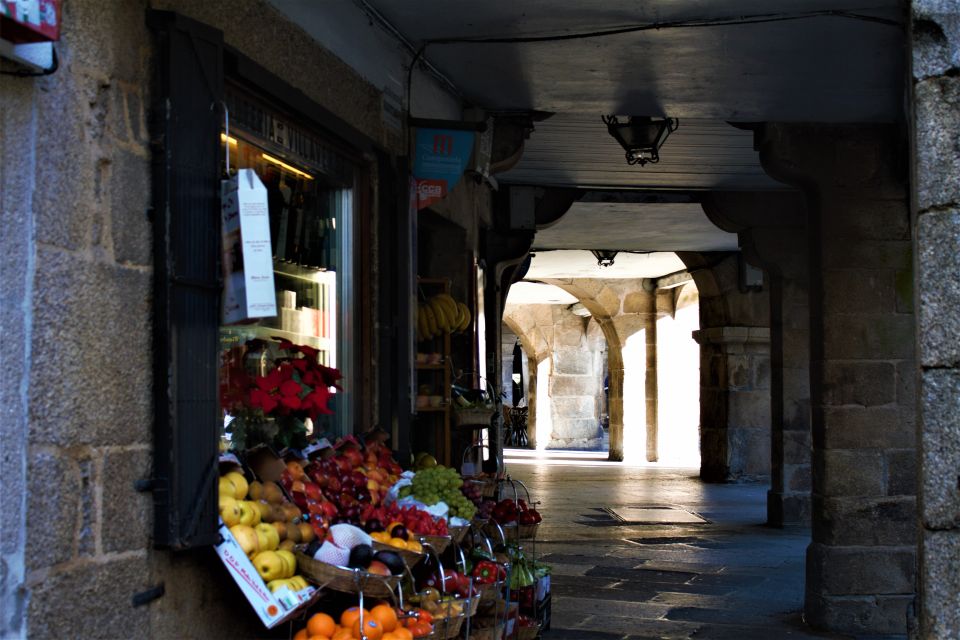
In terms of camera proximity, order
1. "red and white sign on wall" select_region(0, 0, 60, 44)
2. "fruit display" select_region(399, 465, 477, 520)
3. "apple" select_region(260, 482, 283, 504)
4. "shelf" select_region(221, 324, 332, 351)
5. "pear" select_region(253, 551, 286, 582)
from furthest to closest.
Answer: "fruit display" select_region(399, 465, 477, 520)
"shelf" select_region(221, 324, 332, 351)
"apple" select_region(260, 482, 283, 504)
"pear" select_region(253, 551, 286, 582)
"red and white sign on wall" select_region(0, 0, 60, 44)

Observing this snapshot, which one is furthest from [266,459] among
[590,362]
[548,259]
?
[590,362]

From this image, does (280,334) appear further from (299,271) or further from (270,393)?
(270,393)

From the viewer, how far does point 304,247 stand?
5.32 meters

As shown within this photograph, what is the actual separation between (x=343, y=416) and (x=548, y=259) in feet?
40.4

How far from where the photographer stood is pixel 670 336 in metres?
20.4

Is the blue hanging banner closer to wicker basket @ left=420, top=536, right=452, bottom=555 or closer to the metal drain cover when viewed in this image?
wicker basket @ left=420, top=536, right=452, bottom=555

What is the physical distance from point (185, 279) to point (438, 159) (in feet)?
9.13

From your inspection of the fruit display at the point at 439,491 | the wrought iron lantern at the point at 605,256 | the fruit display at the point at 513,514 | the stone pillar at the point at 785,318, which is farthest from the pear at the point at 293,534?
the wrought iron lantern at the point at 605,256

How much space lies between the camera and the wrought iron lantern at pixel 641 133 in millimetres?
7828

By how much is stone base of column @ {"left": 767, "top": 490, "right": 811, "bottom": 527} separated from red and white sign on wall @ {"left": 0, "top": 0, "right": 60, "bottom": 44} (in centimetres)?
965

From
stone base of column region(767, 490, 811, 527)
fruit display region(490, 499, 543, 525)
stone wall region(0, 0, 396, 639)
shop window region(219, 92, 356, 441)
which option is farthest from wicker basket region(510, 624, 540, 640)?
stone base of column region(767, 490, 811, 527)

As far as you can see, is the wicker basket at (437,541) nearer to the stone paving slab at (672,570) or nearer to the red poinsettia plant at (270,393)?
the red poinsettia plant at (270,393)

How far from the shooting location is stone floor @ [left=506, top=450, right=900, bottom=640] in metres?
6.86

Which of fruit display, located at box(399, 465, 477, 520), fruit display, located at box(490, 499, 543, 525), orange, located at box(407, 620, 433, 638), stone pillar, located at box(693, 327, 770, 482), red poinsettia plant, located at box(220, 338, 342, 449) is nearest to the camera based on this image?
orange, located at box(407, 620, 433, 638)
